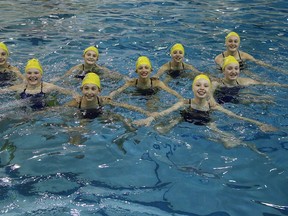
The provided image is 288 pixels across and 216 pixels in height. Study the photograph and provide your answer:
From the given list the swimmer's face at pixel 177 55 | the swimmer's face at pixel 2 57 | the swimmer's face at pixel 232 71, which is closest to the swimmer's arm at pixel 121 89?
the swimmer's face at pixel 177 55

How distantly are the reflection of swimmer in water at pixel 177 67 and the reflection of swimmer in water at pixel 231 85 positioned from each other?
107 cm

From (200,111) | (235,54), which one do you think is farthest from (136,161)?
(235,54)

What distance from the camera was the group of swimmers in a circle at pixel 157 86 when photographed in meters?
7.92

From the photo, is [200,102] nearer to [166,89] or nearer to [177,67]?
[166,89]

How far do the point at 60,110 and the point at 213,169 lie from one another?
3442 mm

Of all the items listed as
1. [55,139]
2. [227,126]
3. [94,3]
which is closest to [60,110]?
[55,139]

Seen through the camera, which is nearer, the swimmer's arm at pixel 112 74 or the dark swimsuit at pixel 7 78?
the dark swimsuit at pixel 7 78

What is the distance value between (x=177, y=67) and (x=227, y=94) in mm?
1903

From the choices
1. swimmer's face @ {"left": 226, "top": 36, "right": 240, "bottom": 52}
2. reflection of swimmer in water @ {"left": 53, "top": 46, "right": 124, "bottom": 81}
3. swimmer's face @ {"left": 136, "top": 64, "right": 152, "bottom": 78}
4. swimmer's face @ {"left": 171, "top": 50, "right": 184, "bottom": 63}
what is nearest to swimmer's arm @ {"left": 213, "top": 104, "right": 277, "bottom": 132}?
swimmer's face @ {"left": 136, "top": 64, "right": 152, "bottom": 78}

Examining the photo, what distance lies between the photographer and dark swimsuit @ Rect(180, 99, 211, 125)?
780 cm

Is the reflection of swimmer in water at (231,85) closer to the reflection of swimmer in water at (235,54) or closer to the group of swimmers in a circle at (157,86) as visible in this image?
the group of swimmers in a circle at (157,86)

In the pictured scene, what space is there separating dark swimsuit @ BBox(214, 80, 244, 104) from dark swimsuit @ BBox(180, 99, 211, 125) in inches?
41.1

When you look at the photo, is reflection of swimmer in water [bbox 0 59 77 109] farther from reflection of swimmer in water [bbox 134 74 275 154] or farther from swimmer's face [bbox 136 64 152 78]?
reflection of swimmer in water [bbox 134 74 275 154]

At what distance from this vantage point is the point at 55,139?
7.15 m
